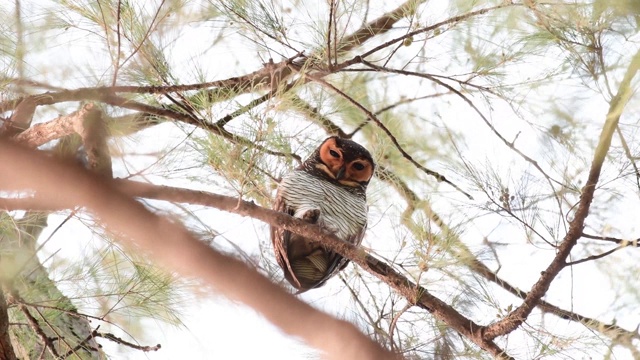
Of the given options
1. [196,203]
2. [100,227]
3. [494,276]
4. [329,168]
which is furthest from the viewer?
[329,168]

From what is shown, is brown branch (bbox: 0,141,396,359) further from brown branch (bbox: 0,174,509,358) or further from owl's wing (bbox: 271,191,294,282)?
owl's wing (bbox: 271,191,294,282)

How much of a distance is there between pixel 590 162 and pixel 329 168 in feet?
3.28

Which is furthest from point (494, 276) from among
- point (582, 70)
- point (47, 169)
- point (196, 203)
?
point (47, 169)

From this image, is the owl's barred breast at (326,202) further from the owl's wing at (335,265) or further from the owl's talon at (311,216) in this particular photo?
the owl's wing at (335,265)

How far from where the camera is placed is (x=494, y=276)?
2.15 meters

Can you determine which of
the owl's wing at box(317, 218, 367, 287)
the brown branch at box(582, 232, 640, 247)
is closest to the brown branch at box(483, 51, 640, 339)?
the brown branch at box(582, 232, 640, 247)

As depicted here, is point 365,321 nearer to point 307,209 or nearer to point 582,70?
point 307,209

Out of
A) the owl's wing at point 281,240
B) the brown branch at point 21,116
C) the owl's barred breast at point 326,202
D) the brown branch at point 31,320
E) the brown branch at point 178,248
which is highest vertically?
the owl's barred breast at point 326,202

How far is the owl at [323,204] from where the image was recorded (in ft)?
7.46

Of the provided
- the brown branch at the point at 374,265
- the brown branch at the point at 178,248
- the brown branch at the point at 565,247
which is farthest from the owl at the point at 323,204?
the brown branch at the point at 178,248

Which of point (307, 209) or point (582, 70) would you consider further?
point (307, 209)

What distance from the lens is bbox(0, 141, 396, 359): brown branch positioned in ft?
4.77

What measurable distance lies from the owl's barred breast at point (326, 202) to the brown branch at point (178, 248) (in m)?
0.80

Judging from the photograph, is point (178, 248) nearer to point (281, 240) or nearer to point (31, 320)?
point (31, 320)
